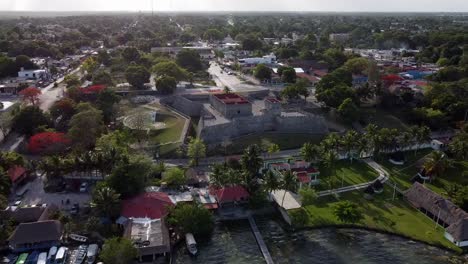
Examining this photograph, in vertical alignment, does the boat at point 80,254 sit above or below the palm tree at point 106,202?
below

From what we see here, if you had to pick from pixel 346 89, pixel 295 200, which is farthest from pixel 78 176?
pixel 346 89

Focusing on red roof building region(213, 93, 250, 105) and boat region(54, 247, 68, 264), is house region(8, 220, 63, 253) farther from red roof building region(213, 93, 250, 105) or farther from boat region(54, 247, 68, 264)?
red roof building region(213, 93, 250, 105)

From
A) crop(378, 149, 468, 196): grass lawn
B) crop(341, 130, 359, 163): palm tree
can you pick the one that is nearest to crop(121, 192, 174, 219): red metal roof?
crop(341, 130, 359, 163): palm tree

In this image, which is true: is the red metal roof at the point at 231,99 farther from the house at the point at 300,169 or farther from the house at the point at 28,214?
the house at the point at 28,214

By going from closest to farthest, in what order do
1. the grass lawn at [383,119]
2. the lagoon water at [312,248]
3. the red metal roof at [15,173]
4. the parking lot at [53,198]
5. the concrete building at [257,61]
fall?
1. the lagoon water at [312,248]
2. the parking lot at [53,198]
3. the red metal roof at [15,173]
4. the grass lawn at [383,119]
5. the concrete building at [257,61]

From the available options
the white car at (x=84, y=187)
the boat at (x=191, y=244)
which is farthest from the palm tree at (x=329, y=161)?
the white car at (x=84, y=187)

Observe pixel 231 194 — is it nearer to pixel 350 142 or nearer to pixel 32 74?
pixel 350 142

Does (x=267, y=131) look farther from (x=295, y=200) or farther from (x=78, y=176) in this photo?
(x=78, y=176)

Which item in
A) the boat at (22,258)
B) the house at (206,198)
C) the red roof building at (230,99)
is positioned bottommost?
the boat at (22,258)
